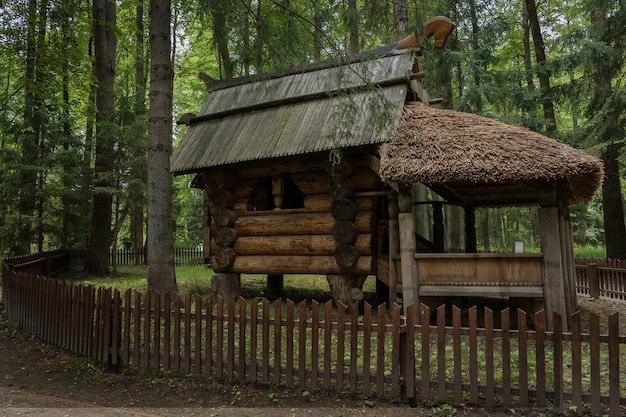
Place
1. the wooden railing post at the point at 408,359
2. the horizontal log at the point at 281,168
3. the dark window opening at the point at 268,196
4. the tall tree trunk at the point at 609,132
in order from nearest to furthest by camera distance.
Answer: the wooden railing post at the point at 408,359
the horizontal log at the point at 281,168
the dark window opening at the point at 268,196
the tall tree trunk at the point at 609,132

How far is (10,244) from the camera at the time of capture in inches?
639

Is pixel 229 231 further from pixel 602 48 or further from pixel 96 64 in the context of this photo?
pixel 602 48

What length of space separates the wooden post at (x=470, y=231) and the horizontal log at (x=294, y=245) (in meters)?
4.36

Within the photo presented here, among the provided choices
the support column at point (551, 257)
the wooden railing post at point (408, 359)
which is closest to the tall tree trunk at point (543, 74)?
the support column at point (551, 257)

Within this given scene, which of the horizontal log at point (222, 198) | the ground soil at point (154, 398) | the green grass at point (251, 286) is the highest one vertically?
the horizontal log at point (222, 198)

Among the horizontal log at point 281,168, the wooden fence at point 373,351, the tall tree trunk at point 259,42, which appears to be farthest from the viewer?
the horizontal log at point 281,168

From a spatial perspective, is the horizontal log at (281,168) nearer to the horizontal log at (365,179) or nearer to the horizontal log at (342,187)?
the horizontal log at (342,187)

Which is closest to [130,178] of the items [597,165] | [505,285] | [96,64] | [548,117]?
[96,64]

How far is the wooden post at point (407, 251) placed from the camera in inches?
335

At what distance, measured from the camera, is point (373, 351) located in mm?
6879

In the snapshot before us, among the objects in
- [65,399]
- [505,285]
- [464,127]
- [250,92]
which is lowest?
[65,399]

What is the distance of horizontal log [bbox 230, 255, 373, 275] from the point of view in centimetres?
977

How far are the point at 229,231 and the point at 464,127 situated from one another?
19.5ft

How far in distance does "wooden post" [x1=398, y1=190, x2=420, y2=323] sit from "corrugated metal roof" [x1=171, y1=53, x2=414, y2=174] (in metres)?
1.31
